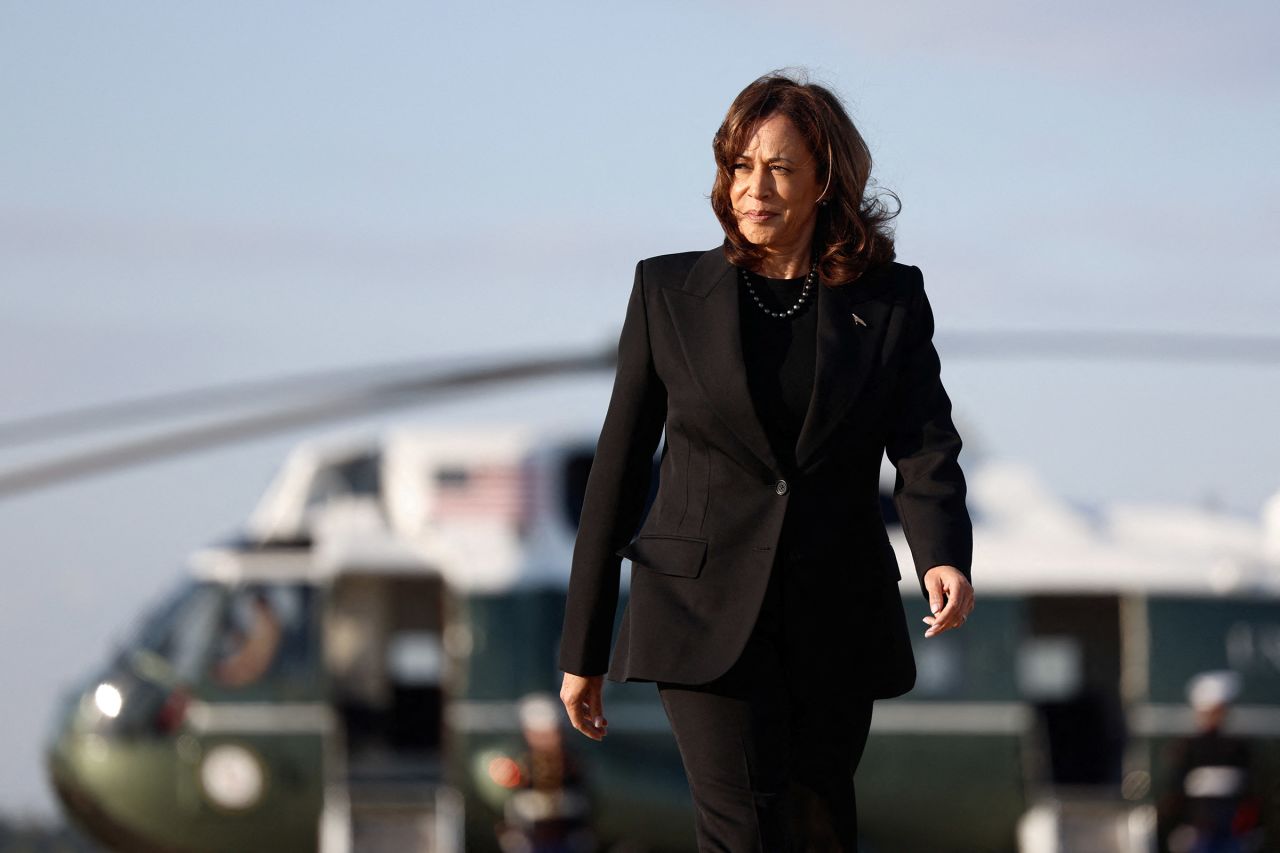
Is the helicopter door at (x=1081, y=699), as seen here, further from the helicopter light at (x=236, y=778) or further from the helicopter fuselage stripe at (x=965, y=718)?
the helicopter light at (x=236, y=778)

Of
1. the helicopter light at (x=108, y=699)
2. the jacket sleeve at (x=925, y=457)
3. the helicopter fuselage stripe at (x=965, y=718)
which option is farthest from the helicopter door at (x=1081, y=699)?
the jacket sleeve at (x=925, y=457)

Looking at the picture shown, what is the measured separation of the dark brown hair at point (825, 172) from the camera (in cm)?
308

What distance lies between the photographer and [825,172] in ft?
10.2

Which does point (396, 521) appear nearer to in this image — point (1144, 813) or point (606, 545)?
point (1144, 813)

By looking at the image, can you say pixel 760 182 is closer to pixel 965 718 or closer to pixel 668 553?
pixel 668 553

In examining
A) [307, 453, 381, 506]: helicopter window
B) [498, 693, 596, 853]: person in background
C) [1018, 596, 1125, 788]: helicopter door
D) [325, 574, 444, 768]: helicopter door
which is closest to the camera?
[498, 693, 596, 853]: person in background

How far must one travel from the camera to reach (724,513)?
3070 millimetres

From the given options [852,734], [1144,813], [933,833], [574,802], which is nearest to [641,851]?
[574,802]

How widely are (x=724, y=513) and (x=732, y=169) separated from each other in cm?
52

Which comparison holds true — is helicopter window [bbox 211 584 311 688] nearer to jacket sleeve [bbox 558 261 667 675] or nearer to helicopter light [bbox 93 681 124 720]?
helicopter light [bbox 93 681 124 720]

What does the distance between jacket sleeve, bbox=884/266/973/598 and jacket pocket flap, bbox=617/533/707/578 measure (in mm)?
312

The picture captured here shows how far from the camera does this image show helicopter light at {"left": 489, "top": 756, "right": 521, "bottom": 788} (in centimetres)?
1097

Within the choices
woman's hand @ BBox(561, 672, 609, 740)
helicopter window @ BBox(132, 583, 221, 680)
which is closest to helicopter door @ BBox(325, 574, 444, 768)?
helicopter window @ BBox(132, 583, 221, 680)

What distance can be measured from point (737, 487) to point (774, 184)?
46 centimetres
